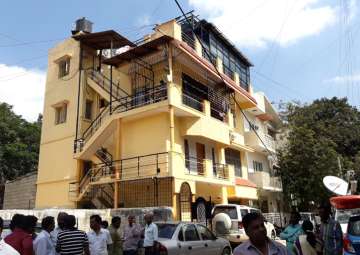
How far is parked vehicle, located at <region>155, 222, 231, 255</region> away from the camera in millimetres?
9127

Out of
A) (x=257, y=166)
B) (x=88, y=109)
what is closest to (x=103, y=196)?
(x=88, y=109)

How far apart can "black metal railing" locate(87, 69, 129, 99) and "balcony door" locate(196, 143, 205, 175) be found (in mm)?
5138

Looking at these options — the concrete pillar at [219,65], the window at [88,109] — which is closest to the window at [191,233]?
the window at [88,109]

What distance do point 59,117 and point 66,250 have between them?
19.2 m

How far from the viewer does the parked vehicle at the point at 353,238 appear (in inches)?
297

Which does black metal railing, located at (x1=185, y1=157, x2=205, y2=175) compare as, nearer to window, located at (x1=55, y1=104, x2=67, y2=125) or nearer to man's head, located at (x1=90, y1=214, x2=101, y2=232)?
window, located at (x1=55, y1=104, x2=67, y2=125)

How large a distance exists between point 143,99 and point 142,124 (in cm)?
178

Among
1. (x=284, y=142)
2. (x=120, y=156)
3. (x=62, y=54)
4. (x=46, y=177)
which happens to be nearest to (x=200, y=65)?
(x=120, y=156)

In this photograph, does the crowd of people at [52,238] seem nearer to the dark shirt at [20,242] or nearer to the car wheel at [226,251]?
the dark shirt at [20,242]

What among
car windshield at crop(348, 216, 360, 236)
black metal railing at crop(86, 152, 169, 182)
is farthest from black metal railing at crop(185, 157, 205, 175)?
car windshield at crop(348, 216, 360, 236)

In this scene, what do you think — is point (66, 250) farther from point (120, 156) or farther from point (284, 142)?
point (284, 142)

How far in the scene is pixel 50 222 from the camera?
18.9ft

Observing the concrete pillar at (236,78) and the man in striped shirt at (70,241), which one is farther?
the concrete pillar at (236,78)

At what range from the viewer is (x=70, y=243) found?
17.9 feet
